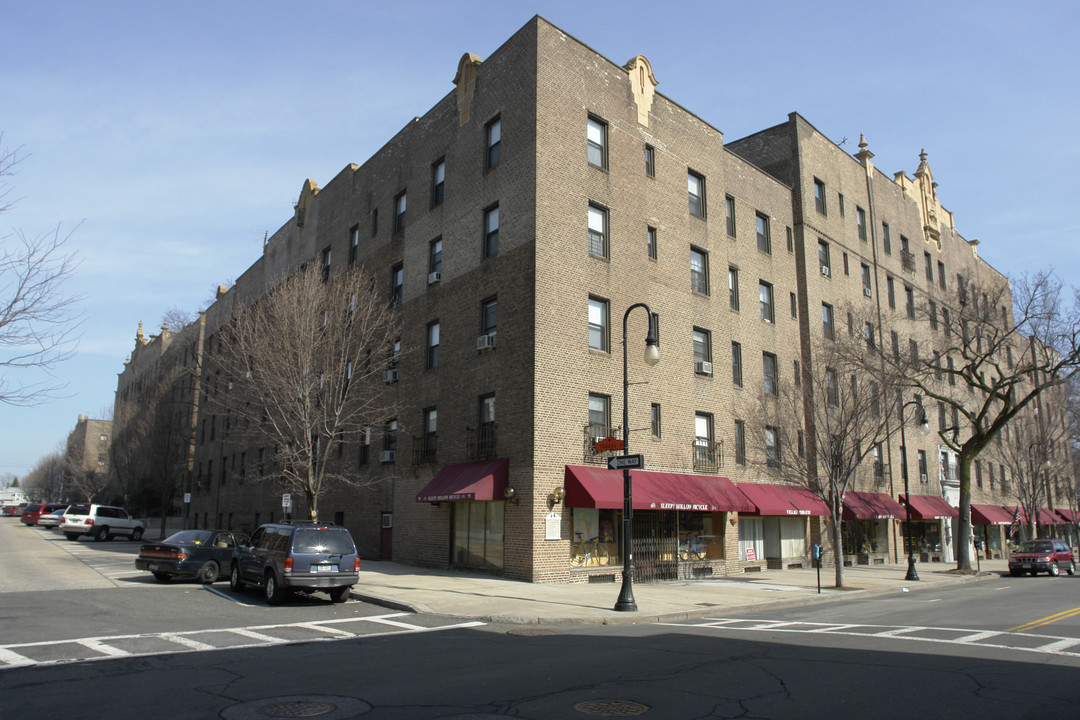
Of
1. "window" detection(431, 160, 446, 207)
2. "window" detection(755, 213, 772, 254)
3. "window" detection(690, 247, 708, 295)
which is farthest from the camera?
"window" detection(755, 213, 772, 254)

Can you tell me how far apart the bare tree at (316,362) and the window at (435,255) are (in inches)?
104

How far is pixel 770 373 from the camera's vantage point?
31859 millimetres

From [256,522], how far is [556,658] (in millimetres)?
32548

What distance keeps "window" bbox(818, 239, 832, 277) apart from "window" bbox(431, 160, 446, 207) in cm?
1912

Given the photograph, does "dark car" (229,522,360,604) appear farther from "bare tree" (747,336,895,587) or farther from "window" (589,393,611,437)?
"bare tree" (747,336,895,587)

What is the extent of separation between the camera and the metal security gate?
23906mm

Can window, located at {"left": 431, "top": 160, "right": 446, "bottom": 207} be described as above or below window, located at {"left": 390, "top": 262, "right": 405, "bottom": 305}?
above

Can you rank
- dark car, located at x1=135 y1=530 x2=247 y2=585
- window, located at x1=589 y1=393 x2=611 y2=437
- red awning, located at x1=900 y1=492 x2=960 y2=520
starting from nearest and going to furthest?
dark car, located at x1=135 y1=530 x2=247 y2=585 → window, located at x1=589 y1=393 x2=611 y2=437 → red awning, located at x1=900 y1=492 x2=960 y2=520

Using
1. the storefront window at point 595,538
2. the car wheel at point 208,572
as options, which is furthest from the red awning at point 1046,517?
the car wheel at point 208,572

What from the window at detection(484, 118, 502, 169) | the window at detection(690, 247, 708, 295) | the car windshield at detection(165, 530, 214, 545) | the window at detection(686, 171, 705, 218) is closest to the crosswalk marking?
the car windshield at detection(165, 530, 214, 545)

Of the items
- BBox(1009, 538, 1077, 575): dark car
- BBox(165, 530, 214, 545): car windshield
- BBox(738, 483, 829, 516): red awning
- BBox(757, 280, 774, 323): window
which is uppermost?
BBox(757, 280, 774, 323): window

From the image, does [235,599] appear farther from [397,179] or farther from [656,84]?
[656,84]

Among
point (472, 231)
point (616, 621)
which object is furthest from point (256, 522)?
point (616, 621)

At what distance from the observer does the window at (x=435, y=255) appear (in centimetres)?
2778
